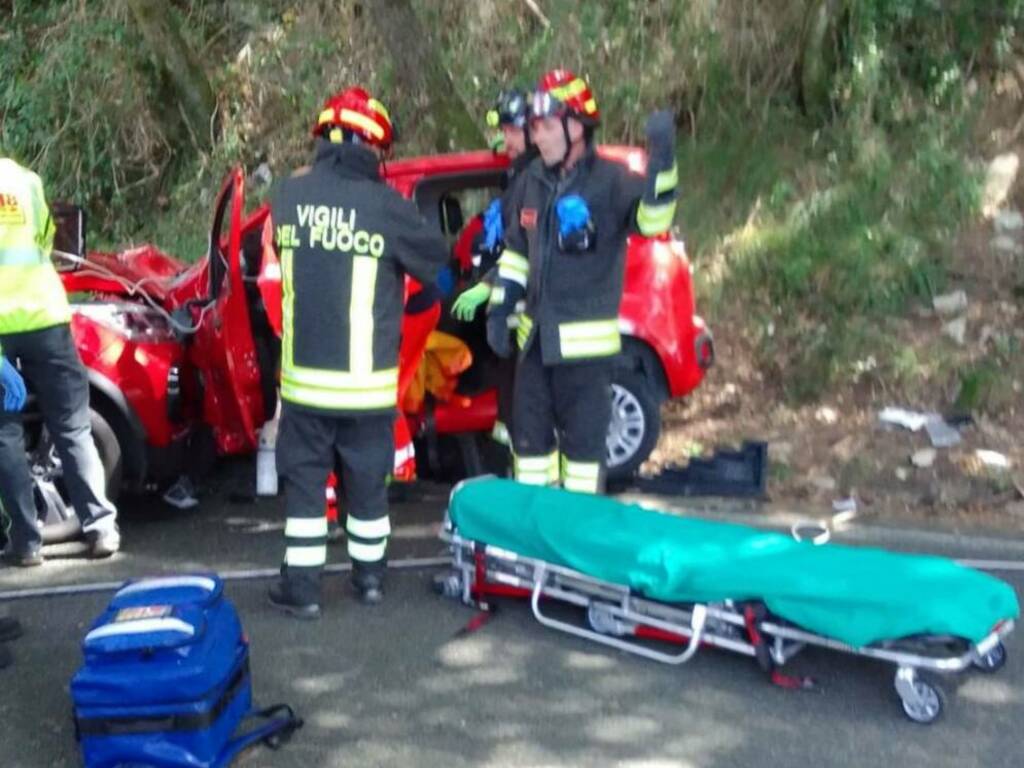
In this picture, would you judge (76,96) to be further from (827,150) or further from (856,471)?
(856,471)

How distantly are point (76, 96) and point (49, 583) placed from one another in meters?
7.43

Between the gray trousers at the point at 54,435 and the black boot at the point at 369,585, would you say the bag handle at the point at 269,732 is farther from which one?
the gray trousers at the point at 54,435

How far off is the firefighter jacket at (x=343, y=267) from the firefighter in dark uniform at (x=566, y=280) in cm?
51

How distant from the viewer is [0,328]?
17.9 ft

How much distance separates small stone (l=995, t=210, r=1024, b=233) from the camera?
843cm

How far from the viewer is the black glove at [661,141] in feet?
15.8

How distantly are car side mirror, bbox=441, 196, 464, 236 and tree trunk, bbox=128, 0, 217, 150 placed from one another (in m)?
6.09

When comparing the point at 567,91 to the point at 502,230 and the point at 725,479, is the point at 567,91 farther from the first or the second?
the point at 725,479

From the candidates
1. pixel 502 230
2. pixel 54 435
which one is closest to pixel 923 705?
pixel 502 230

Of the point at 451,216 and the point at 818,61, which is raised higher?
the point at 818,61

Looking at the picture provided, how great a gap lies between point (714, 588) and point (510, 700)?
2.57 ft

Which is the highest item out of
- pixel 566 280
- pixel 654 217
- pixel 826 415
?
pixel 654 217

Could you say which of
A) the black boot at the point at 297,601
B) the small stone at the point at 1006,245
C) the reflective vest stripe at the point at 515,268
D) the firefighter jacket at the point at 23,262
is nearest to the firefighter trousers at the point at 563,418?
the reflective vest stripe at the point at 515,268

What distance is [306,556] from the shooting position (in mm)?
5121
